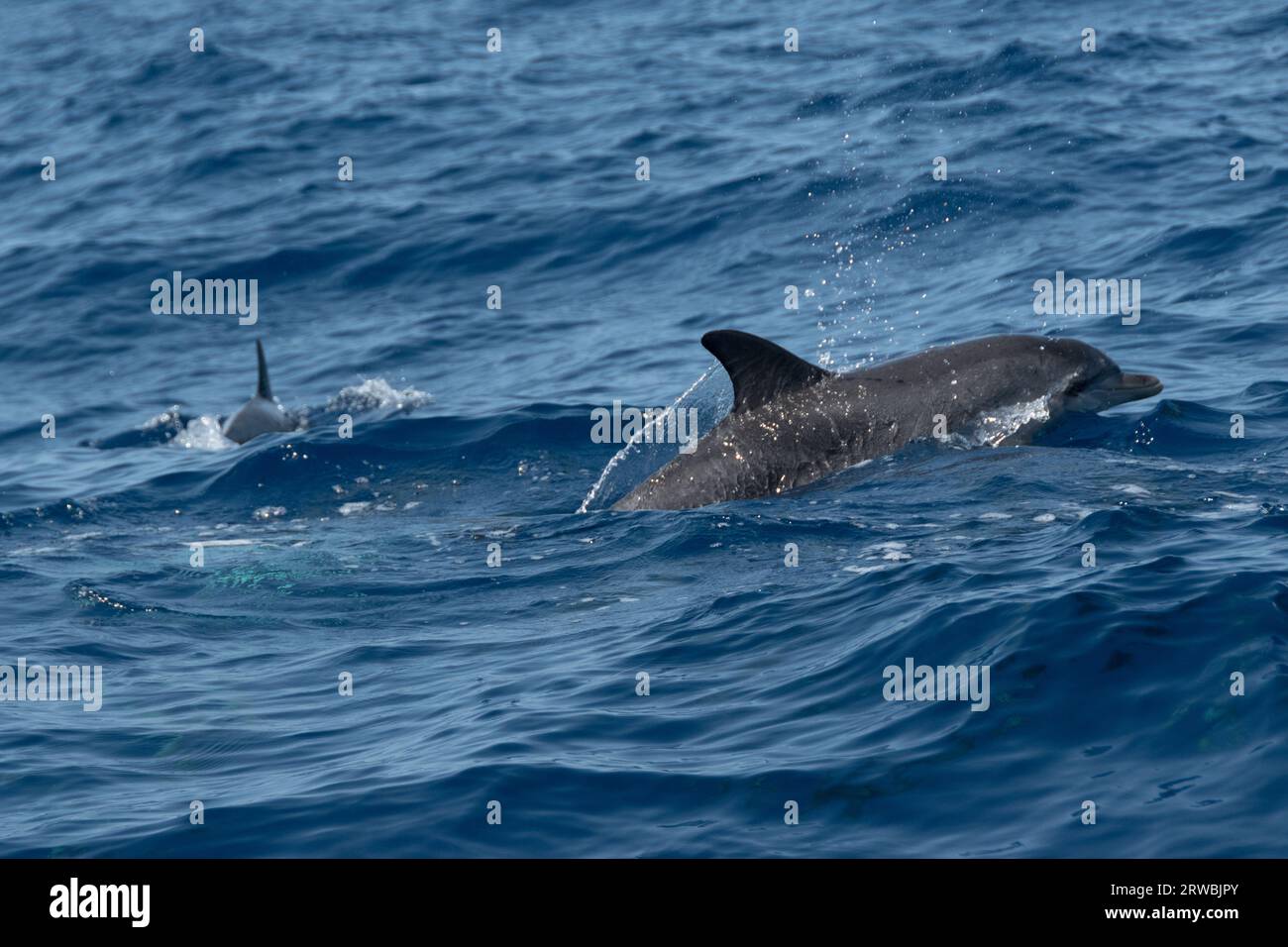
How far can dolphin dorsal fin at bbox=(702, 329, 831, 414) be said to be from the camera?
13.6m

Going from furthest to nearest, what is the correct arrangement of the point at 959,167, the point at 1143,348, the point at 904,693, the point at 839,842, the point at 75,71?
the point at 75,71 < the point at 959,167 < the point at 1143,348 < the point at 904,693 < the point at 839,842

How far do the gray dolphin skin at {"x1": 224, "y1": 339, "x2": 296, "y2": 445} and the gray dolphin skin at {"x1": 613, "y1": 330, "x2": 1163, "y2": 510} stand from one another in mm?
6702

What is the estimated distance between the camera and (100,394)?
23.3 metres

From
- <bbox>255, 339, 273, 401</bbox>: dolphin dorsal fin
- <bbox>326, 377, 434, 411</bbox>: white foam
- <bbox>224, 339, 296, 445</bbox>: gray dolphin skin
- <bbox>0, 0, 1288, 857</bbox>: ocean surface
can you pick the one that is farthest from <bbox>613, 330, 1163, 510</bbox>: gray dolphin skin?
<bbox>255, 339, 273, 401</bbox>: dolphin dorsal fin

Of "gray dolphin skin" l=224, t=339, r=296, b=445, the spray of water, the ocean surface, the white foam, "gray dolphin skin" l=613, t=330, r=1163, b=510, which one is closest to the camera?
the ocean surface

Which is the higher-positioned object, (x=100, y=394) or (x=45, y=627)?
(x=100, y=394)

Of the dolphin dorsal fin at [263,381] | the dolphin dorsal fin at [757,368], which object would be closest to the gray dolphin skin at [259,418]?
the dolphin dorsal fin at [263,381]

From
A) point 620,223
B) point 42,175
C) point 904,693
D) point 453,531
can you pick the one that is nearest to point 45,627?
point 453,531

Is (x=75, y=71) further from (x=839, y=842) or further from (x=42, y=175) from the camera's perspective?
(x=839, y=842)

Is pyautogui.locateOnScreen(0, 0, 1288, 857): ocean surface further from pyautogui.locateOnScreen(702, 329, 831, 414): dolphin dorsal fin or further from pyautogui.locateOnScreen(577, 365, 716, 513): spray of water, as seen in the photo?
pyautogui.locateOnScreen(702, 329, 831, 414): dolphin dorsal fin

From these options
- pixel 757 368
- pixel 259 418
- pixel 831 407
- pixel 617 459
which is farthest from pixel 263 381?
pixel 831 407

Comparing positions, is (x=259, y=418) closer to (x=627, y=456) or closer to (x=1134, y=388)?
(x=627, y=456)

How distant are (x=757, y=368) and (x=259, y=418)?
8.24 meters

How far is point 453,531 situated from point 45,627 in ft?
11.4
